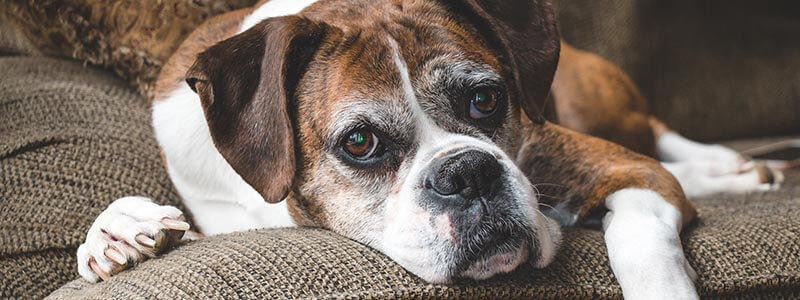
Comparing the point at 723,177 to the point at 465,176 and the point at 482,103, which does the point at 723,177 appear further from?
the point at 465,176

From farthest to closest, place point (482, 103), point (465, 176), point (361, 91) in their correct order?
point (482, 103) → point (361, 91) → point (465, 176)

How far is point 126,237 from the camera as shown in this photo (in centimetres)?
180

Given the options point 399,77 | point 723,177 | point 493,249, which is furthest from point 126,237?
point 723,177

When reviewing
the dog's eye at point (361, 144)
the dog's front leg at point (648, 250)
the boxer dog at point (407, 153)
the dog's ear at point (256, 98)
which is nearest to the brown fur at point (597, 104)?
the boxer dog at point (407, 153)

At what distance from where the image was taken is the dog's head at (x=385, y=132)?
162cm

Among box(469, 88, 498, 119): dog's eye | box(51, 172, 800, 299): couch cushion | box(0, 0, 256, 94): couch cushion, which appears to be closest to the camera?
box(51, 172, 800, 299): couch cushion

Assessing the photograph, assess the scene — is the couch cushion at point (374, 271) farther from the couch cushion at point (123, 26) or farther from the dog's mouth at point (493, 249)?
the couch cushion at point (123, 26)

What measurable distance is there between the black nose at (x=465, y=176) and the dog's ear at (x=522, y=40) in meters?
0.33

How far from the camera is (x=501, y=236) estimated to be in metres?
1.62

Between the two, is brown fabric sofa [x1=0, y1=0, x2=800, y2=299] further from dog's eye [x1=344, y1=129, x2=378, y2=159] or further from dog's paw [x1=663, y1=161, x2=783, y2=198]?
dog's eye [x1=344, y1=129, x2=378, y2=159]

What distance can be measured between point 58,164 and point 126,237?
0.39 metres

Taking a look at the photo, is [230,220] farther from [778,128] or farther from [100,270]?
[778,128]

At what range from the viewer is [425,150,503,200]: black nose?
1.61 meters

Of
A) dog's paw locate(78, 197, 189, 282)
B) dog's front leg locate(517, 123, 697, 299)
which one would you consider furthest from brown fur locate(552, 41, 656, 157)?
dog's paw locate(78, 197, 189, 282)
